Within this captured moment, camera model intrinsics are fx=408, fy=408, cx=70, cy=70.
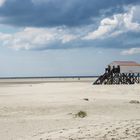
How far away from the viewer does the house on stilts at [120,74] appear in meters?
59.5

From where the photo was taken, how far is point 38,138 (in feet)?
39.0

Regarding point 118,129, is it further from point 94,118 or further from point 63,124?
point 94,118

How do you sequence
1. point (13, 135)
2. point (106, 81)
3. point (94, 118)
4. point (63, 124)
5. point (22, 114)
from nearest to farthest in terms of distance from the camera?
point (13, 135)
point (63, 124)
point (94, 118)
point (22, 114)
point (106, 81)

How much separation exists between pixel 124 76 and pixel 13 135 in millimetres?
49736

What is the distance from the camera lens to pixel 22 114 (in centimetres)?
1950

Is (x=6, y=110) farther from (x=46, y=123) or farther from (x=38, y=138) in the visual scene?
(x=38, y=138)

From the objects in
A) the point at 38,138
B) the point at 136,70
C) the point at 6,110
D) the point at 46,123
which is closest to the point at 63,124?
the point at 46,123

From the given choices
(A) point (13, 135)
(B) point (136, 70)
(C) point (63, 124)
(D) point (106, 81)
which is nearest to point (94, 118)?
(C) point (63, 124)

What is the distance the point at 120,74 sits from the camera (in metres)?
61.3

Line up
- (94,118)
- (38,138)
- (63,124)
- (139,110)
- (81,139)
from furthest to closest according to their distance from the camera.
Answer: (139,110) < (94,118) < (63,124) < (38,138) < (81,139)

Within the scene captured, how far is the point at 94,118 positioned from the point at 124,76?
148 feet

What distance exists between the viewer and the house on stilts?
5950 centimetres

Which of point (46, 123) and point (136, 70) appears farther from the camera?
point (136, 70)

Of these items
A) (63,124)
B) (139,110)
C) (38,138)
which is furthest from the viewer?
(139,110)
